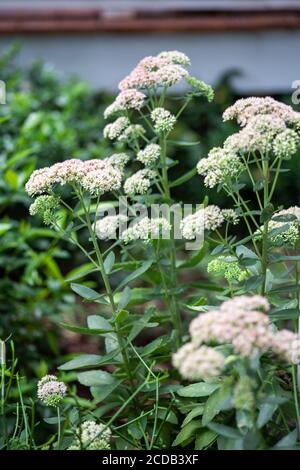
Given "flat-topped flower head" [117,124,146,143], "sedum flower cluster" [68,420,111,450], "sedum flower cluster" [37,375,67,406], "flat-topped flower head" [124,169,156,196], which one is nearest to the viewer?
"sedum flower cluster" [68,420,111,450]

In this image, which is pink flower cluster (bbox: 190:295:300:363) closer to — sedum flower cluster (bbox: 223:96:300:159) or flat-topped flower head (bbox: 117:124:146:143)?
sedum flower cluster (bbox: 223:96:300:159)

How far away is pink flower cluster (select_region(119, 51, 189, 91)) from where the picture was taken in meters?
2.03

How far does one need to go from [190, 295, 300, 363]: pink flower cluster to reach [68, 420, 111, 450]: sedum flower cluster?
40 cm

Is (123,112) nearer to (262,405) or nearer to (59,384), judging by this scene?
(59,384)

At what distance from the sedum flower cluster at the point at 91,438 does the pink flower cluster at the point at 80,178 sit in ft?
1.72

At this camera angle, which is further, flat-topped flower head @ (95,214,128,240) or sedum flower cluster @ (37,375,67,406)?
flat-topped flower head @ (95,214,128,240)

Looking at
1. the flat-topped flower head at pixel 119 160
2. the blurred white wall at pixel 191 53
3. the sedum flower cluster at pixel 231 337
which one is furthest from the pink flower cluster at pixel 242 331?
the blurred white wall at pixel 191 53

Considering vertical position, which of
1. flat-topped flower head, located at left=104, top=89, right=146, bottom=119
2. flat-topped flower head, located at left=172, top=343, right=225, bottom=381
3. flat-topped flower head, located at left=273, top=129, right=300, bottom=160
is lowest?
flat-topped flower head, located at left=172, top=343, right=225, bottom=381

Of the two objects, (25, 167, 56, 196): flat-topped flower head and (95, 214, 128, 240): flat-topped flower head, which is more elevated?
(25, 167, 56, 196): flat-topped flower head

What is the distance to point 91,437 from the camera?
1630 millimetres

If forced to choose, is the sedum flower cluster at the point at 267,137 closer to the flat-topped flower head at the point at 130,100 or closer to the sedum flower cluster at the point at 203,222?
the sedum flower cluster at the point at 203,222

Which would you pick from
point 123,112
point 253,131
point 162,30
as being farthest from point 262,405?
point 162,30

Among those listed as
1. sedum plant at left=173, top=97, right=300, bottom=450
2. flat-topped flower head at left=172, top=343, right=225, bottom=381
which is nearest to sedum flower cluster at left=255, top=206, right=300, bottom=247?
sedum plant at left=173, top=97, right=300, bottom=450

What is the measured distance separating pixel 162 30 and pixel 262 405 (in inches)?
204
